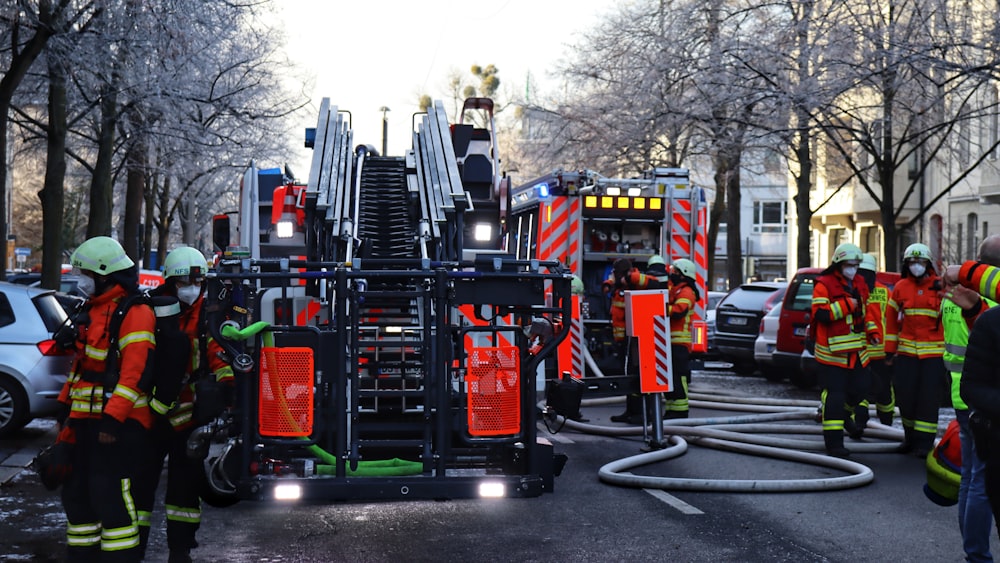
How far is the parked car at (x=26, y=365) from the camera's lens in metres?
11.7

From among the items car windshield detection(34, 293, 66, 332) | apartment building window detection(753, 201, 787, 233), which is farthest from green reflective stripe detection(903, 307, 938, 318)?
apartment building window detection(753, 201, 787, 233)

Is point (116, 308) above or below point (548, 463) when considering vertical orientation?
above

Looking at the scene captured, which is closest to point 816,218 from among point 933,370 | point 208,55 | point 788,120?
point 788,120

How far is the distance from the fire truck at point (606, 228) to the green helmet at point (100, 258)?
8918mm

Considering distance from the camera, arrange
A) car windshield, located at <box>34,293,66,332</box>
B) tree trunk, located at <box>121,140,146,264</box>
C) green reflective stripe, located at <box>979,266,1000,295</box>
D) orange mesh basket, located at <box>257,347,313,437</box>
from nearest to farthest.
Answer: green reflective stripe, located at <box>979,266,1000,295</box> → orange mesh basket, located at <box>257,347,313,437</box> → car windshield, located at <box>34,293,66,332</box> → tree trunk, located at <box>121,140,146,264</box>

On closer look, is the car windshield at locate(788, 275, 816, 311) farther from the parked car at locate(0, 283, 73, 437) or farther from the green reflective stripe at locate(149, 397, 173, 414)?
the green reflective stripe at locate(149, 397, 173, 414)

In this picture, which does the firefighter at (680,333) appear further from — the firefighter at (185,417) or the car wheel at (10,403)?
the firefighter at (185,417)

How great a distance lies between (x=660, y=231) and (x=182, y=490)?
31.6 ft

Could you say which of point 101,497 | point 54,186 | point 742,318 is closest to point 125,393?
point 101,497

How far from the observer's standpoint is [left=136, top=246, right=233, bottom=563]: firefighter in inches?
254

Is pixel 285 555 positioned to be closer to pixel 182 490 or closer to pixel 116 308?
pixel 182 490

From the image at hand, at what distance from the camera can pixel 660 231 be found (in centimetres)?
1541

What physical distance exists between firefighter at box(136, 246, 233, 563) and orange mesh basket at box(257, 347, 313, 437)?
28 centimetres

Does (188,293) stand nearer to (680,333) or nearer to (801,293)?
(680,333)
